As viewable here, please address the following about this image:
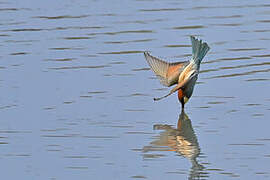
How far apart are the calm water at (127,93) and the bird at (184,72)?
194 mm

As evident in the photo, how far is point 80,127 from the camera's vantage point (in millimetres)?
7793

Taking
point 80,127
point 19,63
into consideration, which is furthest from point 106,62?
point 80,127

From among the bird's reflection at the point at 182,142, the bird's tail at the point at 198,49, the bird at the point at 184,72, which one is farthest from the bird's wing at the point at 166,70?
the bird's reflection at the point at 182,142

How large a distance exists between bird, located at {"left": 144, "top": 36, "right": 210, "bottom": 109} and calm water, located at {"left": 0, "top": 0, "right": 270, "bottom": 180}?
0.64 feet

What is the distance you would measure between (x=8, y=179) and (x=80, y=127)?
1410 millimetres

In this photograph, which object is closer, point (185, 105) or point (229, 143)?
point (229, 143)

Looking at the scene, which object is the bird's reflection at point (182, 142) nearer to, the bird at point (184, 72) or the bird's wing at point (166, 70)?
the bird at point (184, 72)

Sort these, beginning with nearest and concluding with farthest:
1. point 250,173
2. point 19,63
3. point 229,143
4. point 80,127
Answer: point 250,173 < point 229,143 < point 80,127 < point 19,63

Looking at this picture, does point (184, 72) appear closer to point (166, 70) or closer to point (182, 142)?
point (166, 70)

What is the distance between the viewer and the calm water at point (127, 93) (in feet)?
22.4

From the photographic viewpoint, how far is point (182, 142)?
7.42m

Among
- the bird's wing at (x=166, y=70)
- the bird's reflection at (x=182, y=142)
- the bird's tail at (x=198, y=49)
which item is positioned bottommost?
the bird's reflection at (x=182, y=142)

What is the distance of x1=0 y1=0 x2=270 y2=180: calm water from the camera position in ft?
22.4

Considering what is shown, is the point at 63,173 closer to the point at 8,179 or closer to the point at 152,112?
the point at 8,179
